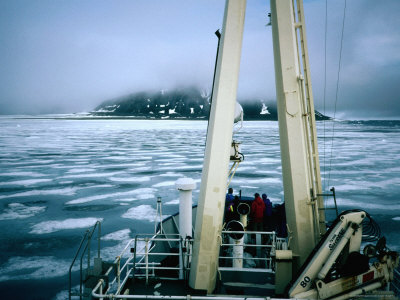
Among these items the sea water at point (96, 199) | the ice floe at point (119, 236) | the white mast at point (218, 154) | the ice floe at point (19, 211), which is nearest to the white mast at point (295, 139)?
the white mast at point (218, 154)

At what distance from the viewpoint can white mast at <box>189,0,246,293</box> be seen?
457 cm

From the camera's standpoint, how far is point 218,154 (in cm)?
457

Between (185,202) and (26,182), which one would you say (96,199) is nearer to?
(26,182)

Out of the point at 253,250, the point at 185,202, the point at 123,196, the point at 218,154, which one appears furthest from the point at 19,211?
the point at 218,154

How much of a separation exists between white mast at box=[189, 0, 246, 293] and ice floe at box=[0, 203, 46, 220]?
11207mm

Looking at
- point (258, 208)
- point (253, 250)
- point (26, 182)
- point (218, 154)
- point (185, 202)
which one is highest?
point (218, 154)

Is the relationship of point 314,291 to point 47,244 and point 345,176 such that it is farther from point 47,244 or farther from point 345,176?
point 345,176

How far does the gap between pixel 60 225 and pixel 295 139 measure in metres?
10.7

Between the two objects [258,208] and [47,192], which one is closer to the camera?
[258,208]

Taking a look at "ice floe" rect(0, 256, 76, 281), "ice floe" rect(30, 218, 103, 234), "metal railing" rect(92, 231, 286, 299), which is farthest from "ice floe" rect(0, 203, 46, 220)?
"metal railing" rect(92, 231, 286, 299)

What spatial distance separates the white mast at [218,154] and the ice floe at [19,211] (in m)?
11.2

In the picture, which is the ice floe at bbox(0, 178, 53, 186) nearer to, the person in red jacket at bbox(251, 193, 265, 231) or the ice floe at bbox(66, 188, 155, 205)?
the ice floe at bbox(66, 188, 155, 205)

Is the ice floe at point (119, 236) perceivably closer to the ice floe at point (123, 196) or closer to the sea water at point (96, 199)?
the sea water at point (96, 199)

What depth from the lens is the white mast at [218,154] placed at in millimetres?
4570
